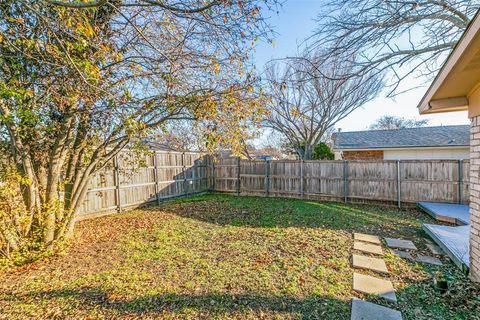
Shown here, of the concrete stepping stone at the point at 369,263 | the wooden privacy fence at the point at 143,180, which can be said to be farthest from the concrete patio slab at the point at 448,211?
the wooden privacy fence at the point at 143,180

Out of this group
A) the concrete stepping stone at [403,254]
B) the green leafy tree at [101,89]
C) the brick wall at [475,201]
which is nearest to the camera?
the brick wall at [475,201]

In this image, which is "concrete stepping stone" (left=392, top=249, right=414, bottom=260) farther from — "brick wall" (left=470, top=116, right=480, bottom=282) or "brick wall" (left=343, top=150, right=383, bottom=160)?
"brick wall" (left=343, top=150, right=383, bottom=160)

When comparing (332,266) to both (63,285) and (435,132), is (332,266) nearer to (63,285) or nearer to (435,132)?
(63,285)

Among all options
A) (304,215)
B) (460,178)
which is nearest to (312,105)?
(460,178)

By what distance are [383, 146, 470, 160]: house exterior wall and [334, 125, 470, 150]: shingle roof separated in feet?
1.07

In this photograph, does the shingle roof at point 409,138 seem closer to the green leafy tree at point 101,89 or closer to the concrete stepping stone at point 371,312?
the green leafy tree at point 101,89

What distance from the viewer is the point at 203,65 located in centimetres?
416

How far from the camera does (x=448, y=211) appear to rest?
255 inches

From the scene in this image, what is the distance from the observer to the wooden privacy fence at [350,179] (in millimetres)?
7625

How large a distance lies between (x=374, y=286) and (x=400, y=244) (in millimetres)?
2041

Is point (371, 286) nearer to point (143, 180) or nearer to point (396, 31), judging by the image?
point (396, 31)

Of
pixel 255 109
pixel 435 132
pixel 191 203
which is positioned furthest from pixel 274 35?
pixel 435 132

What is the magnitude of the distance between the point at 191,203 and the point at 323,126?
8618mm

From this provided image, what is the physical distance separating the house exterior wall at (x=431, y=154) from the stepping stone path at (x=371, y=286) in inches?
371
